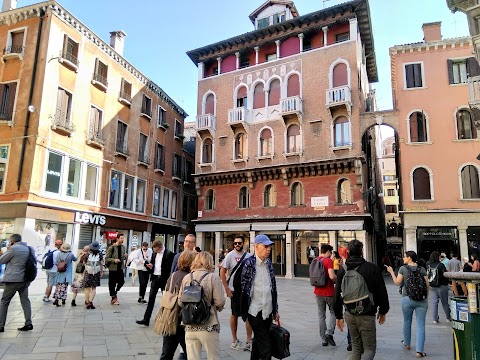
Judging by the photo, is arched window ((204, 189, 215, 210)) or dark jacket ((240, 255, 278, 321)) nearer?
dark jacket ((240, 255, 278, 321))

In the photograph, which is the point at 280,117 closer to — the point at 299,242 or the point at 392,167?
the point at 299,242

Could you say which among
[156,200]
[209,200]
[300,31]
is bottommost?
[156,200]

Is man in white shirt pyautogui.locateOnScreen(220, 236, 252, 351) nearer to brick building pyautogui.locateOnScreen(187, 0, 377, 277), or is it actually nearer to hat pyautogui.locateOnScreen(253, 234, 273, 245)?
hat pyautogui.locateOnScreen(253, 234, 273, 245)

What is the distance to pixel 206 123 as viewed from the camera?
2766 centimetres

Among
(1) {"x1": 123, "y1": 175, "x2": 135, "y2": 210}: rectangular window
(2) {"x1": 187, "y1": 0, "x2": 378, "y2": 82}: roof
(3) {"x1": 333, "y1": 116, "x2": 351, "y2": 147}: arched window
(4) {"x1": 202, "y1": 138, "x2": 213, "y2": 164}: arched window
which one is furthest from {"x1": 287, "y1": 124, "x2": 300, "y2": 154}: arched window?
(1) {"x1": 123, "y1": 175, "x2": 135, "y2": 210}: rectangular window

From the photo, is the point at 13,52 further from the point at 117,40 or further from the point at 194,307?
the point at 194,307

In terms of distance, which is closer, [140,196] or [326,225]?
[326,225]

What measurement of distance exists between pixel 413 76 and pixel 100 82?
18.3 m

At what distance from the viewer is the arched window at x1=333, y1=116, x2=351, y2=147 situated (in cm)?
2311

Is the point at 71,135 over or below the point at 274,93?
below

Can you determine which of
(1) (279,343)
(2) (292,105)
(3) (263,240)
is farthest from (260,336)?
(2) (292,105)

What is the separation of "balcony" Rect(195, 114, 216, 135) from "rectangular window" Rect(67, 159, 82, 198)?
403 inches

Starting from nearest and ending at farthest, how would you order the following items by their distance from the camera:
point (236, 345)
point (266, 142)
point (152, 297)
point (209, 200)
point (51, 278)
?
point (236, 345) → point (152, 297) → point (51, 278) → point (266, 142) → point (209, 200)

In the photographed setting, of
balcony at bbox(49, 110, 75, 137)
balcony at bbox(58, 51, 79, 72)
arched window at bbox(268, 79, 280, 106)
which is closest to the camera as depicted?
balcony at bbox(49, 110, 75, 137)
